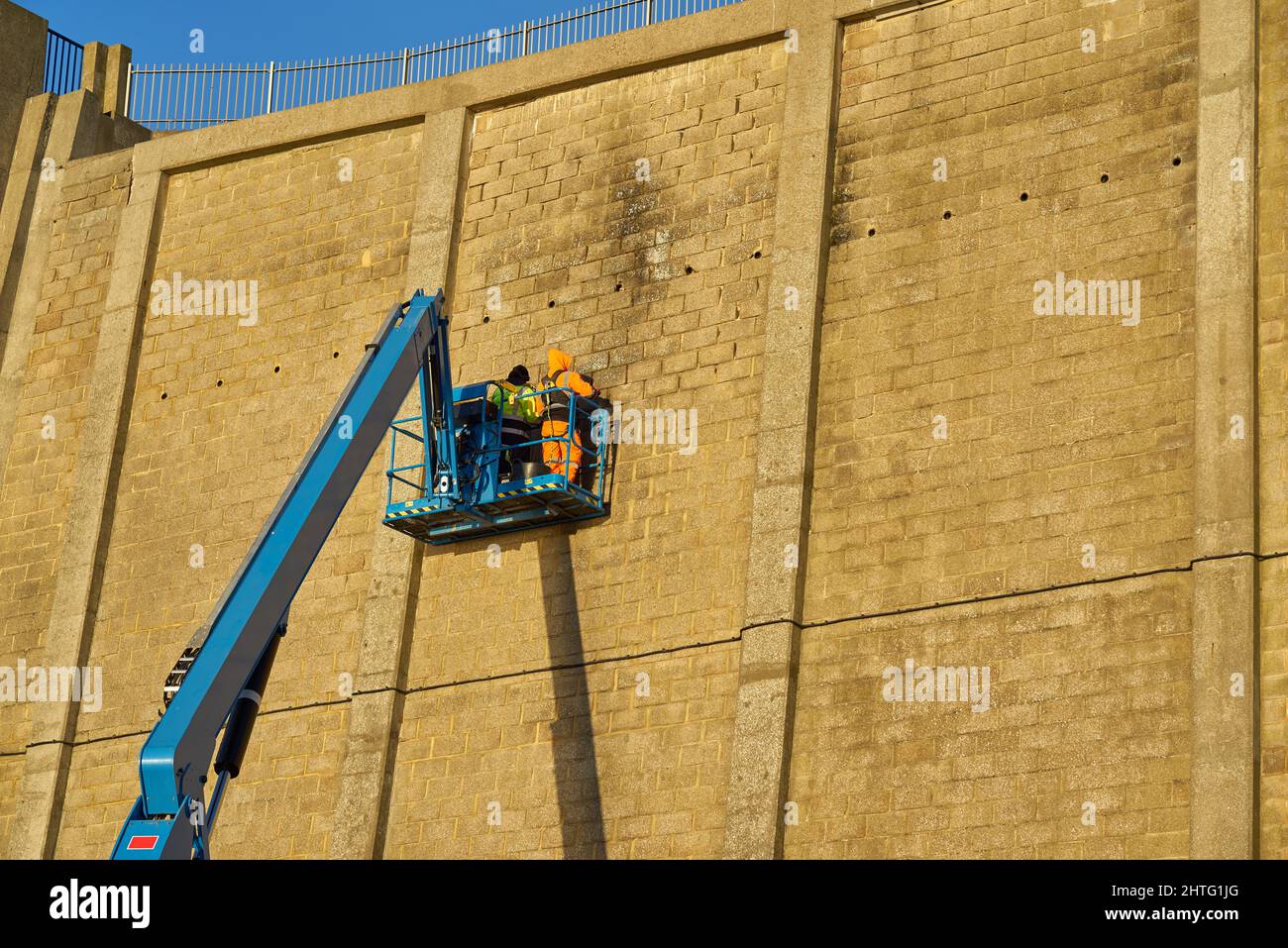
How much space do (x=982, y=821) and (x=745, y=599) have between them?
11.6 feet

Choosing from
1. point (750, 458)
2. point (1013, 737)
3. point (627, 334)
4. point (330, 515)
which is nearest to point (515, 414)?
point (627, 334)

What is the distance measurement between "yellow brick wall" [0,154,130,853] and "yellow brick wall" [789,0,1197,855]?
34.7 feet

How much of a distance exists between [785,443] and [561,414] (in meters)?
2.59

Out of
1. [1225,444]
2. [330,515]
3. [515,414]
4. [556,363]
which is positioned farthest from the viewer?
[556,363]

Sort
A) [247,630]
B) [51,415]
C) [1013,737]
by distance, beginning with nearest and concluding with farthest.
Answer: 1. [247,630]
2. [1013,737]
3. [51,415]

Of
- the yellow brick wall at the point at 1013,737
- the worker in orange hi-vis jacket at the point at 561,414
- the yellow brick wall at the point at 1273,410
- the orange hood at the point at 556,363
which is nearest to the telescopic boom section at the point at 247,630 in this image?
the worker in orange hi-vis jacket at the point at 561,414

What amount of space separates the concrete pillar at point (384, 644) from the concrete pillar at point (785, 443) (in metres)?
4.25

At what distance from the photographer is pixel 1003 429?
1986 cm

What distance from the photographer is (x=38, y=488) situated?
26.6 meters

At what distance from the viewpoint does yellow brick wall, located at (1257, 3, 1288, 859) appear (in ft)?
56.6

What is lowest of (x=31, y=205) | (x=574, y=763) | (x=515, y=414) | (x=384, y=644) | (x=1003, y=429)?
(x=574, y=763)

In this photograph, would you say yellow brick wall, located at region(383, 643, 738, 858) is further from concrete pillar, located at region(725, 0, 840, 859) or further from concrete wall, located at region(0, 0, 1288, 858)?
concrete pillar, located at region(725, 0, 840, 859)

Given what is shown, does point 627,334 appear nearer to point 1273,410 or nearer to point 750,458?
point 750,458

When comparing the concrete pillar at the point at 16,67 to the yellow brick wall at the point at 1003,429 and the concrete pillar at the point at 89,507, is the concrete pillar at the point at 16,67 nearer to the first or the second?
the concrete pillar at the point at 89,507
